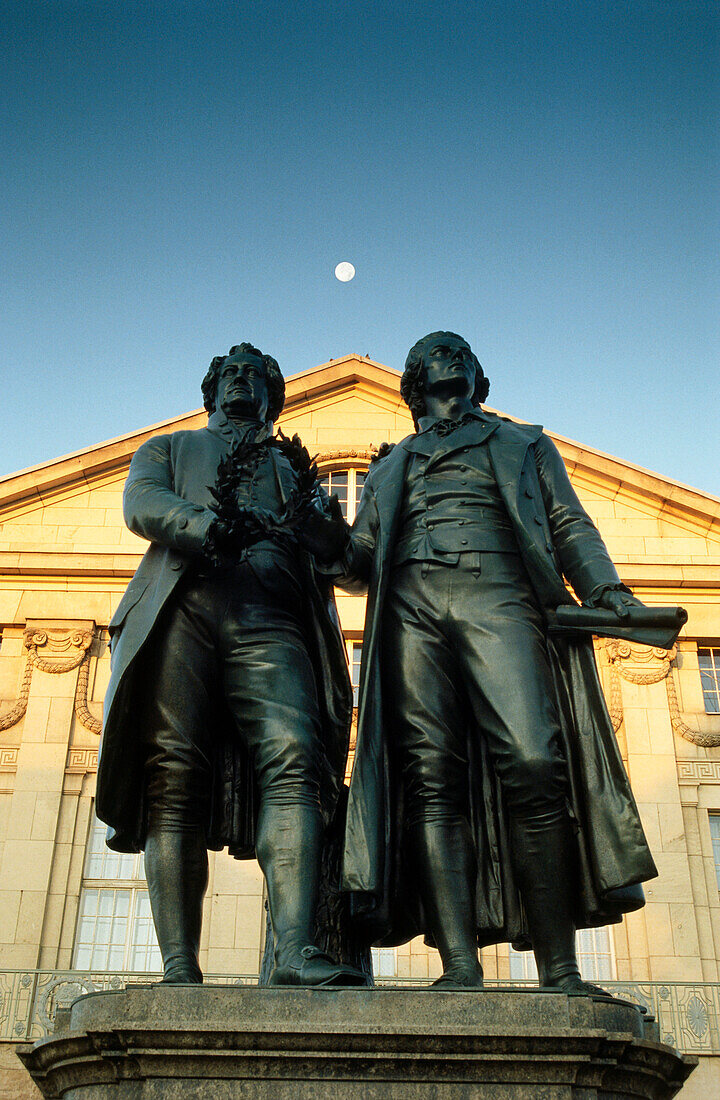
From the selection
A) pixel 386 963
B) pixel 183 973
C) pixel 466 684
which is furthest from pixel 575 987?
pixel 386 963

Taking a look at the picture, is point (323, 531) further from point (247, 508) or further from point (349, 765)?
point (349, 765)

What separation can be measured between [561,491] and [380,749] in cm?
136

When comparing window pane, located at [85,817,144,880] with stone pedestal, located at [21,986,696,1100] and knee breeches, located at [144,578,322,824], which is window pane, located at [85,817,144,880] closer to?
knee breeches, located at [144,578,322,824]

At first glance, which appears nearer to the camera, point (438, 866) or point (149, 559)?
point (438, 866)

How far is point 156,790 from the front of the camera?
433 centimetres

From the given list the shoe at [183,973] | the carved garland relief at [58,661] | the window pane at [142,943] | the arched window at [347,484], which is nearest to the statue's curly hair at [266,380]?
the shoe at [183,973]

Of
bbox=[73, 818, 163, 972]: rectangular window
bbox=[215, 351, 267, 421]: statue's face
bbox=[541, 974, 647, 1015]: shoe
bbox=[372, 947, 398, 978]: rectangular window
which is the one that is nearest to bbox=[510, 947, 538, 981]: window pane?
bbox=[372, 947, 398, 978]: rectangular window

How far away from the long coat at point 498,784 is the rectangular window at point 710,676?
15.1 m

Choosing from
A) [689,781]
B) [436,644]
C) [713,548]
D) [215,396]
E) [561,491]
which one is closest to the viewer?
[436,644]

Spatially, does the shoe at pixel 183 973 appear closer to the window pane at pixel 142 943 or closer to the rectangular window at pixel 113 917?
the rectangular window at pixel 113 917

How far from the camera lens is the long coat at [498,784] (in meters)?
4.20

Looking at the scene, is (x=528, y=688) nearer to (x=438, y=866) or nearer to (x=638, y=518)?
(x=438, y=866)

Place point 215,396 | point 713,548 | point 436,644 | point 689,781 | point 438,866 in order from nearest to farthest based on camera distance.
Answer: point 438,866, point 436,644, point 215,396, point 689,781, point 713,548

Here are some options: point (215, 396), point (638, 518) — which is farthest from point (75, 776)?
point (215, 396)
